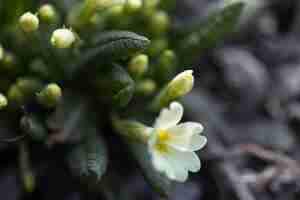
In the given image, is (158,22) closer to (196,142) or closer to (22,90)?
(22,90)

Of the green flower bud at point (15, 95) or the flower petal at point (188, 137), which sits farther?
the green flower bud at point (15, 95)

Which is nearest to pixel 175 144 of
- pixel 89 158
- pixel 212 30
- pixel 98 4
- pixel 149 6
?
pixel 89 158

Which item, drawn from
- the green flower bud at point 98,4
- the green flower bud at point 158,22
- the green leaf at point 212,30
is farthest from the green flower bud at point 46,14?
the green leaf at point 212,30

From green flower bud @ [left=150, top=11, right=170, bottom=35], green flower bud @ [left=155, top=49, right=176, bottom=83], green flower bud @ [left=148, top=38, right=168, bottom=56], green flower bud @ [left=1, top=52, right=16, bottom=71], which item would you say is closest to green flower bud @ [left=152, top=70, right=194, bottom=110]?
green flower bud @ [left=155, top=49, right=176, bottom=83]

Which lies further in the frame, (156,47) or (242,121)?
(242,121)

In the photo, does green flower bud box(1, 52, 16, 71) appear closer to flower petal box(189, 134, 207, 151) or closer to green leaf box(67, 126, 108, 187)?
green leaf box(67, 126, 108, 187)

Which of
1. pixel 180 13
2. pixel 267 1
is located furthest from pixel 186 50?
pixel 267 1

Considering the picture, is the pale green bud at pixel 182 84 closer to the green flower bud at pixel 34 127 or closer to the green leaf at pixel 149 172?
the green leaf at pixel 149 172
